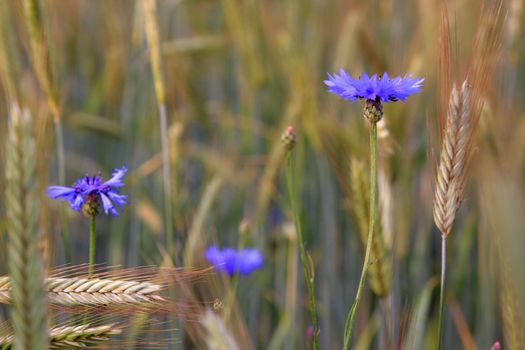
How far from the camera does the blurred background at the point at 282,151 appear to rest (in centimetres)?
149

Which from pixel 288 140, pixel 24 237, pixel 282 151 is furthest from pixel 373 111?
pixel 282 151

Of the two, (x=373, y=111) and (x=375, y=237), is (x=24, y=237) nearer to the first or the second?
(x=373, y=111)

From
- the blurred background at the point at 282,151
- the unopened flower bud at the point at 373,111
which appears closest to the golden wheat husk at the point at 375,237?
the blurred background at the point at 282,151

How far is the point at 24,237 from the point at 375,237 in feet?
2.18

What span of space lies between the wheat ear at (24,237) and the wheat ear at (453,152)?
560 mm

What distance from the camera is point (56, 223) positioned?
4.91ft

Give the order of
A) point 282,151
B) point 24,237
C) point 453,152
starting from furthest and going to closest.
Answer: point 282,151
point 453,152
point 24,237

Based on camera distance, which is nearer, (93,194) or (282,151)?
(93,194)

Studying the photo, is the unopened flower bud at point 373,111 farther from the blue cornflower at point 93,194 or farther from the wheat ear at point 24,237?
the wheat ear at point 24,237

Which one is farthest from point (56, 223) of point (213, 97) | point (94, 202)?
point (213, 97)

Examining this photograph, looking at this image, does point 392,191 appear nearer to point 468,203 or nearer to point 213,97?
point 468,203

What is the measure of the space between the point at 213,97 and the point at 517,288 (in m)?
2.36

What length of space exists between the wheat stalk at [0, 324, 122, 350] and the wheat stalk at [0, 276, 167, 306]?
3 cm

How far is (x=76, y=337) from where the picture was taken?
83 cm
